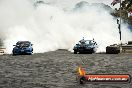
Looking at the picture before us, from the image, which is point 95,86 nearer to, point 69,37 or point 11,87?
point 11,87

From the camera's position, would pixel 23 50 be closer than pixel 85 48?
Yes

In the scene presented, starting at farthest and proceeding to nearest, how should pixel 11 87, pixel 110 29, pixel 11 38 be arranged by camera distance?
pixel 110 29 < pixel 11 38 < pixel 11 87

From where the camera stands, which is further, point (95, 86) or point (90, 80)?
point (95, 86)

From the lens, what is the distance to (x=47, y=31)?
65.1 m

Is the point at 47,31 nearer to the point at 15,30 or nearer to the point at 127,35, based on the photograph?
the point at 15,30

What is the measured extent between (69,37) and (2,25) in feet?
38.1

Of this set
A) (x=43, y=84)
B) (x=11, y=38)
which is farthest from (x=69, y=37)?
(x=43, y=84)

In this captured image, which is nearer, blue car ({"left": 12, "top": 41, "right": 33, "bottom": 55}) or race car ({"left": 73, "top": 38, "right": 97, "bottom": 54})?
blue car ({"left": 12, "top": 41, "right": 33, "bottom": 55})

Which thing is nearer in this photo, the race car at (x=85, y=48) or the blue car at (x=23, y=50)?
the blue car at (x=23, y=50)

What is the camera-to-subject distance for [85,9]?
73875 mm

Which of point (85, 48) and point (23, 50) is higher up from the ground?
point (85, 48)

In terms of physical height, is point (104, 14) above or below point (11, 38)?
above

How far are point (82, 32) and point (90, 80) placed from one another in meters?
58.1

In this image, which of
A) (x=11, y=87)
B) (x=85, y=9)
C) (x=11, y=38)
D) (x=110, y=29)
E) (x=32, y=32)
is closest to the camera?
(x=11, y=87)
